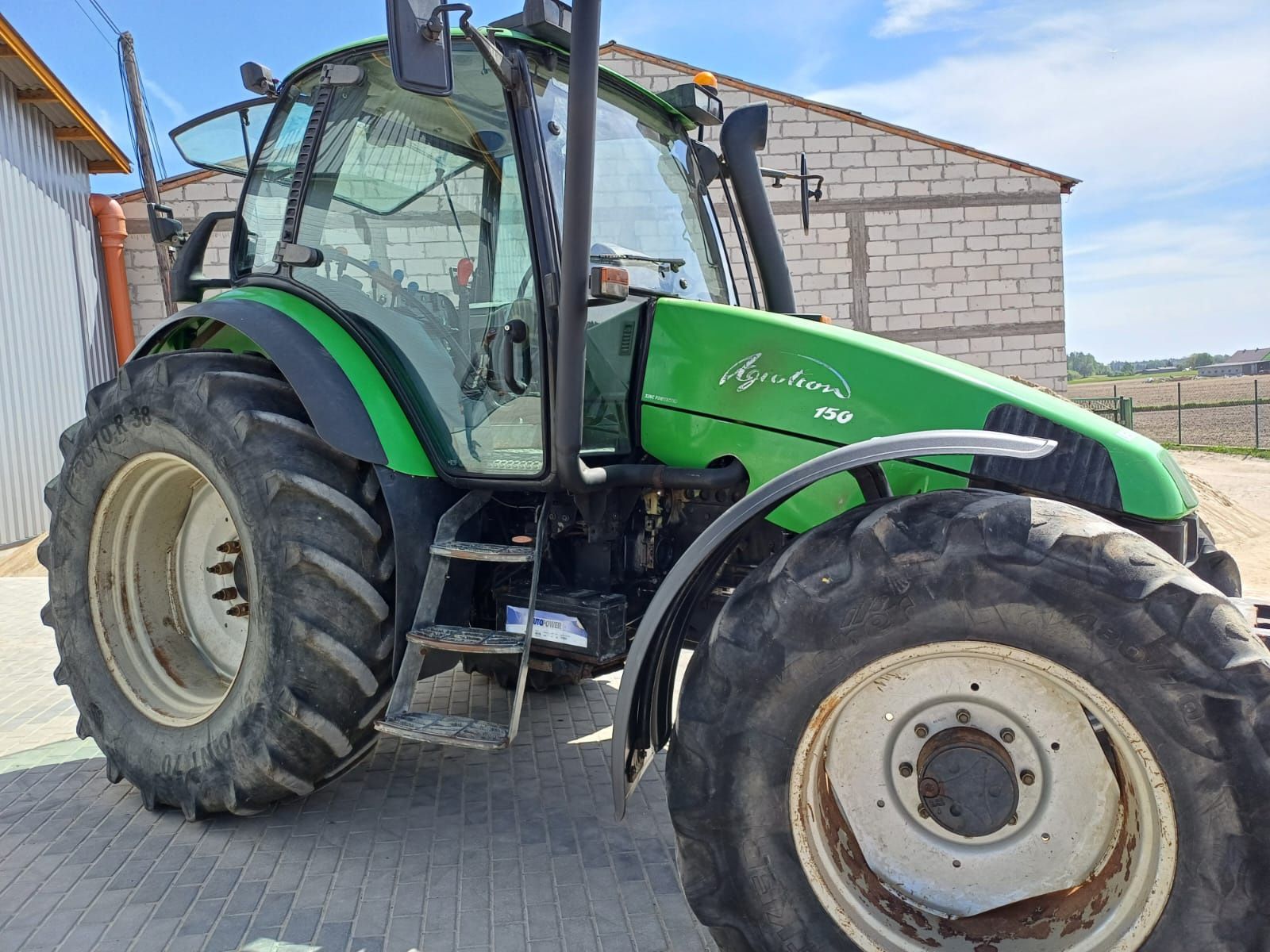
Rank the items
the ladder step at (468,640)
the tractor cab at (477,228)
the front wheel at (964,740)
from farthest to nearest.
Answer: the tractor cab at (477,228) → the ladder step at (468,640) → the front wheel at (964,740)

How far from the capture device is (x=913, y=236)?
13.3 m

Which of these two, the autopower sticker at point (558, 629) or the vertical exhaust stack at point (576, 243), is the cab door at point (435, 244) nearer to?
the vertical exhaust stack at point (576, 243)

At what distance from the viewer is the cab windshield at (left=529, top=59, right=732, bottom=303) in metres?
3.11

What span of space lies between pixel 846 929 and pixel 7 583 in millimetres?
8626

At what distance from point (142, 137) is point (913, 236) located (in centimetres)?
1019

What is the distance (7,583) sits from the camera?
8516mm

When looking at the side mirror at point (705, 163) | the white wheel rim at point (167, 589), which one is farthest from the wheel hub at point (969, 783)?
the white wheel rim at point (167, 589)

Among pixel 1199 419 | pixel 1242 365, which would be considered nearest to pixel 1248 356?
pixel 1242 365

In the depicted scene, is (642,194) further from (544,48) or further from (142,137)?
(142,137)

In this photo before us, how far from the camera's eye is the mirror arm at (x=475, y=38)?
2348 millimetres

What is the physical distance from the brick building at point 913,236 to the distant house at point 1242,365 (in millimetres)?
66632

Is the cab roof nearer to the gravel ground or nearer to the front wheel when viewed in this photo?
the front wheel

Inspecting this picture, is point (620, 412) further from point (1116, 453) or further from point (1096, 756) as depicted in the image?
point (1096, 756)

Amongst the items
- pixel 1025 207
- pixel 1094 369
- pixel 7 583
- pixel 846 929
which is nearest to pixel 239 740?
pixel 846 929
